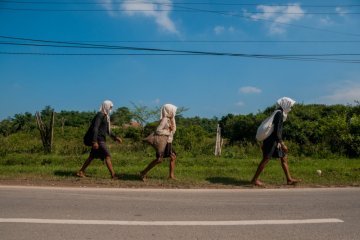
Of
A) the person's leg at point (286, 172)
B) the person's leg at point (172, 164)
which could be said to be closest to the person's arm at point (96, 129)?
the person's leg at point (172, 164)

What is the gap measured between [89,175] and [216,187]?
3.08 m

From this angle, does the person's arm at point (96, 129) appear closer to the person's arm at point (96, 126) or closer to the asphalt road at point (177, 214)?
the person's arm at point (96, 126)

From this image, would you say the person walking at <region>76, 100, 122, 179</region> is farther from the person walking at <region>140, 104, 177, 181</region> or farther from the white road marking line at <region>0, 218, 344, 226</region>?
the white road marking line at <region>0, 218, 344, 226</region>

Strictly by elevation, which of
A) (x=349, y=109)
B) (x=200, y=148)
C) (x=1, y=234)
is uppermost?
(x=349, y=109)

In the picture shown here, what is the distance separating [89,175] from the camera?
31.3 feet

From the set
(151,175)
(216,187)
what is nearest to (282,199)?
(216,187)

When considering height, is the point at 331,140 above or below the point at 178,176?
above

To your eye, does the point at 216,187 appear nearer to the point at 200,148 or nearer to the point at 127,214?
the point at 127,214

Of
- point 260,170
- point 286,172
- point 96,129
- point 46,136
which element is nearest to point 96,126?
point 96,129

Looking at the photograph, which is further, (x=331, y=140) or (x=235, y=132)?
(x=235, y=132)

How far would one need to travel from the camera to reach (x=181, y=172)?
404 inches

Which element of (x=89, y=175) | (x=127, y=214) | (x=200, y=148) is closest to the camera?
(x=127, y=214)

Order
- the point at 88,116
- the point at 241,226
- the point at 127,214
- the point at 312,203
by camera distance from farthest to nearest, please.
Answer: the point at 88,116
the point at 312,203
the point at 127,214
the point at 241,226

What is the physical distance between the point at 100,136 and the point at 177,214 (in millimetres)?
3854
